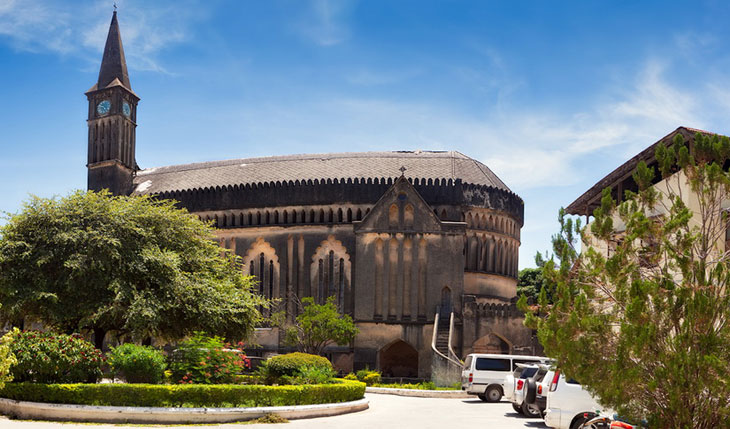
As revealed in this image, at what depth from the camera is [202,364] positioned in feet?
78.6

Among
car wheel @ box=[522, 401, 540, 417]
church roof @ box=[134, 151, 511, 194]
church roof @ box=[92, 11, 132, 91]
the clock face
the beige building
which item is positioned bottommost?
car wheel @ box=[522, 401, 540, 417]

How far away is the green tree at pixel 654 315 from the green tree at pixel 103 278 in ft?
59.5

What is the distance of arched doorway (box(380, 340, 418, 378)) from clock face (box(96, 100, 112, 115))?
2864cm

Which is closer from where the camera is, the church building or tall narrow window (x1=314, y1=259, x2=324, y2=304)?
the church building

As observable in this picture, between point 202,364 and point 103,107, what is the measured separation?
40.9 metres

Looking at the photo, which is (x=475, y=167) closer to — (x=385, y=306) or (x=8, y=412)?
(x=385, y=306)

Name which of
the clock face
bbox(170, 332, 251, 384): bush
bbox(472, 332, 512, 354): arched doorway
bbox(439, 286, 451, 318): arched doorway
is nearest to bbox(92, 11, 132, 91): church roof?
the clock face

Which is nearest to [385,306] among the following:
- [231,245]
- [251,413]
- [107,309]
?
[231,245]

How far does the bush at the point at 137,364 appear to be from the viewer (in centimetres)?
2297

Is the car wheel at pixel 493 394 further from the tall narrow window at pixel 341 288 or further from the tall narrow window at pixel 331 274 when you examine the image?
the tall narrow window at pixel 331 274

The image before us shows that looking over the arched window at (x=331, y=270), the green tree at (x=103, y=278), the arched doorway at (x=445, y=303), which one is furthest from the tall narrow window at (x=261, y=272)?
the green tree at (x=103, y=278)

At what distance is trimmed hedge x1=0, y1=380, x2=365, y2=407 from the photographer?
2109 centimetres

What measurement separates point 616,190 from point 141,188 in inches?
1582

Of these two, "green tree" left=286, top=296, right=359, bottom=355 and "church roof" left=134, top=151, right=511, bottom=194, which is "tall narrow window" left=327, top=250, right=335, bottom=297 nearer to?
"green tree" left=286, top=296, right=359, bottom=355
